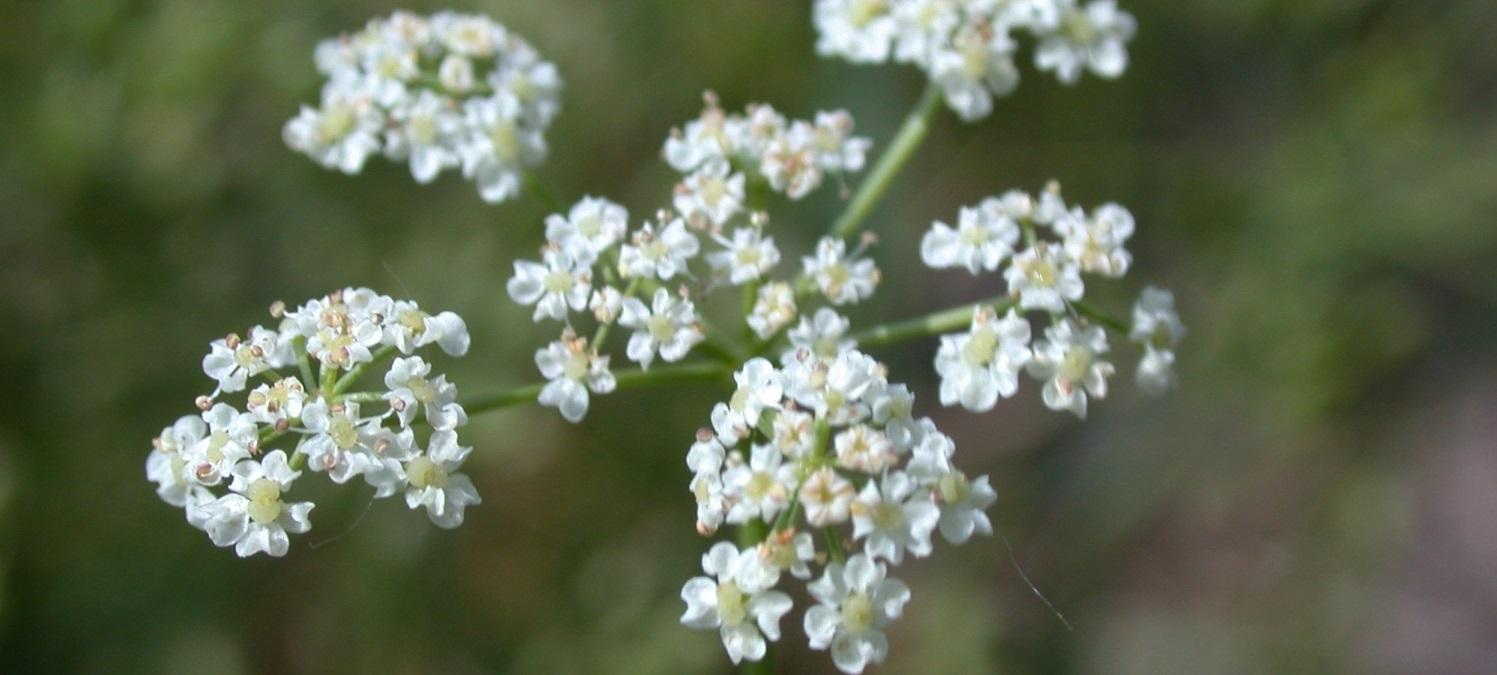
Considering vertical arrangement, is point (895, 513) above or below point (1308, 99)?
above

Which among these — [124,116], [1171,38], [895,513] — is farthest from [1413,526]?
[124,116]

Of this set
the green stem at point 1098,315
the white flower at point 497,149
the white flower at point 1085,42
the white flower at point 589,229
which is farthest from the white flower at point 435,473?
the white flower at point 1085,42

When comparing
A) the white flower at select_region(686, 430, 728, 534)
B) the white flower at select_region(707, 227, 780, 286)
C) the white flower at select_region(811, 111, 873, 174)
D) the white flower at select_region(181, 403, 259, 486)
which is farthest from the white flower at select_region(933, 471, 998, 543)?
the white flower at select_region(181, 403, 259, 486)

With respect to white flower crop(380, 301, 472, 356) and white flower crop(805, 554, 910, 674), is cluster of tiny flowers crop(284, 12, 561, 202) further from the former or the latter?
white flower crop(805, 554, 910, 674)

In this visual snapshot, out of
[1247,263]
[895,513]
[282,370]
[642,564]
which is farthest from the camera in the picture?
[1247,263]

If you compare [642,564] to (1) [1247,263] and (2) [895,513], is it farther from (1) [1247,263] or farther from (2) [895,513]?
(1) [1247,263]

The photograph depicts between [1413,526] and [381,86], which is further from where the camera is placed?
[1413,526]
